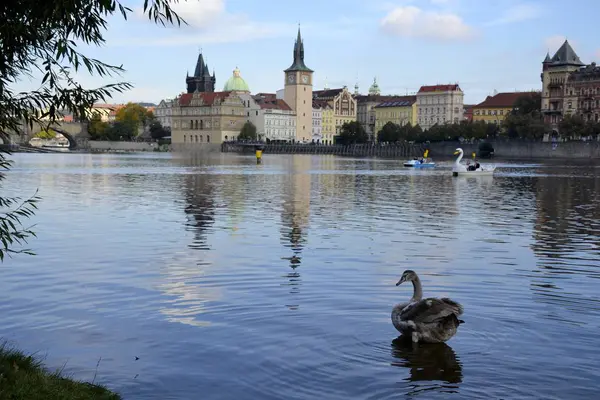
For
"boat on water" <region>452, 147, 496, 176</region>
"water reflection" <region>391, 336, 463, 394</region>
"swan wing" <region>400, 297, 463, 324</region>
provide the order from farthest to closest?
"boat on water" <region>452, 147, 496, 176</region>, "swan wing" <region>400, 297, 463, 324</region>, "water reflection" <region>391, 336, 463, 394</region>

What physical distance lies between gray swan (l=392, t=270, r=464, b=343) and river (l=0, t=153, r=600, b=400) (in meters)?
0.22

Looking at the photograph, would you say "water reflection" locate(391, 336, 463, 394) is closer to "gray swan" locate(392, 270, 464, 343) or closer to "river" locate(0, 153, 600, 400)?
"river" locate(0, 153, 600, 400)

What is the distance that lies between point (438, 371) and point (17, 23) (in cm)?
650

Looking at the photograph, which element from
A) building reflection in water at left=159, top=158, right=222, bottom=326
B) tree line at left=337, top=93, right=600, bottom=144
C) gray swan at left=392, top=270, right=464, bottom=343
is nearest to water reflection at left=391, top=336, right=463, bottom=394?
gray swan at left=392, top=270, right=464, bottom=343

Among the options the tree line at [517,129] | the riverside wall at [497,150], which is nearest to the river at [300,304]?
the riverside wall at [497,150]

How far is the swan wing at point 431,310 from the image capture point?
11703 mm

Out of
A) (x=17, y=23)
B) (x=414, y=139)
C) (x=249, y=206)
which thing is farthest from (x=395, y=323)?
(x=414, y=139)

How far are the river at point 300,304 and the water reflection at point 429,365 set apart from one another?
0.04 metres

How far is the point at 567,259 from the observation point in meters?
20.1

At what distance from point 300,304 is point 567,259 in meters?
8.24

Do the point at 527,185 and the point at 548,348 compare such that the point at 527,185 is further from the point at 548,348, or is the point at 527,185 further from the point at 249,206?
the point at 548,348

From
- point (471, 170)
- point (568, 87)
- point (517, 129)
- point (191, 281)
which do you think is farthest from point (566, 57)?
point (191, 281)

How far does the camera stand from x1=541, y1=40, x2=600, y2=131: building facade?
6284 inches

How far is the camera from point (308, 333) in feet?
42.0
